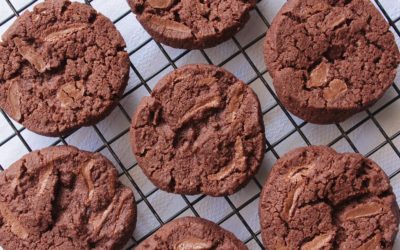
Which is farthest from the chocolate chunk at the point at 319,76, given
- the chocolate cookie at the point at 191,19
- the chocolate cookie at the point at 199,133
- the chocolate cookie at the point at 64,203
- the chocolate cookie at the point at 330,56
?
the chocolate cookie at the point at 64,203

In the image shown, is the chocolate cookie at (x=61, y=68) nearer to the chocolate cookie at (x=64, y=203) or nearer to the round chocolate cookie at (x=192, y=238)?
the chocolate cookie at (x=64, y=203)

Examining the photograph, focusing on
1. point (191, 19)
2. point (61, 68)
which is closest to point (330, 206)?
point (191, 19)

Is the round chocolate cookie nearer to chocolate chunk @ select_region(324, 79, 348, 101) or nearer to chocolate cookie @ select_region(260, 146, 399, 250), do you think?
chocolate cookie @ select_region(260, 146, 399, 250)

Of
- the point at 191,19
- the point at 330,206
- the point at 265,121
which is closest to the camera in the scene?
the point at 330,206

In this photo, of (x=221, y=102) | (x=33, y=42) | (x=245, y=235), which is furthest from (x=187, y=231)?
(x=33, y=42)

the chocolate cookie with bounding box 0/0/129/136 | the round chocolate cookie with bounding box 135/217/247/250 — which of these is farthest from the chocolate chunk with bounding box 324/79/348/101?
the chocolate cookie with bounding box 0/0/129/136

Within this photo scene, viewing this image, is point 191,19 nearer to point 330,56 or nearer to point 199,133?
point 199,133
